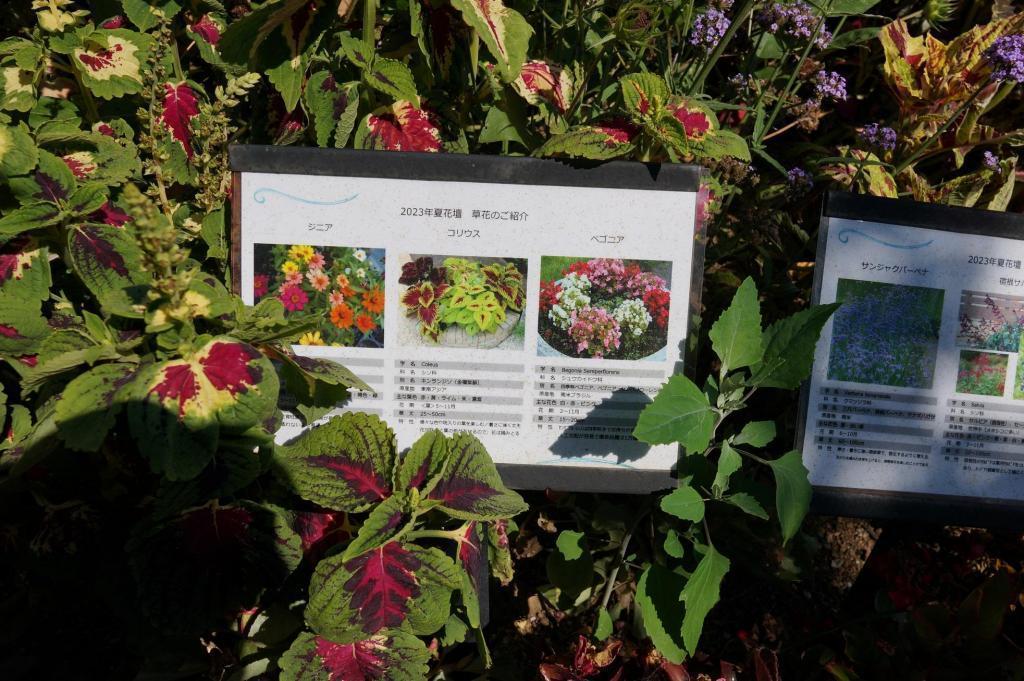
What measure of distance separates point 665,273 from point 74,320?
96 cm

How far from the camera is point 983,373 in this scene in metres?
1.47

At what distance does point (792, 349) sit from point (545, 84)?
2.25 feet

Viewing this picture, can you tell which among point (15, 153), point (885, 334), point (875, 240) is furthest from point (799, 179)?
point (15, 153)

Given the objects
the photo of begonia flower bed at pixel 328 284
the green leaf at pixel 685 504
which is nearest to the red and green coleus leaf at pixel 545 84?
the photo of begonia flower bed at pixel 328 284

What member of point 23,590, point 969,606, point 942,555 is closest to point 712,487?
point 969,606

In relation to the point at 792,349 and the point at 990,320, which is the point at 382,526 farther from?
the point at 990,320

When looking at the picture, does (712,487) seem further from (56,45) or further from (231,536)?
(56,45)

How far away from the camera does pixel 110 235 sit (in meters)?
1.29

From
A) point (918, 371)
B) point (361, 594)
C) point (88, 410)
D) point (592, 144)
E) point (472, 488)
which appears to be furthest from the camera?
point (918, 371)

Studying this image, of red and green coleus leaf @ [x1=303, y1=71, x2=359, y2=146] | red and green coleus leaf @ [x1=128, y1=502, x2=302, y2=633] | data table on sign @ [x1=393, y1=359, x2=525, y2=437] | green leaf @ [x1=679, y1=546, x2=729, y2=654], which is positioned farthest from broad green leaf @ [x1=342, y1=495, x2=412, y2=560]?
red and green coleus leaf @ [x1=303, y1=71, x2=359, y2=146]

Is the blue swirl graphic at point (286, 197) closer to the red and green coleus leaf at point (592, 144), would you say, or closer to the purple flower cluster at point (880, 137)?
the red and green coleus leaf at point (592, 144)

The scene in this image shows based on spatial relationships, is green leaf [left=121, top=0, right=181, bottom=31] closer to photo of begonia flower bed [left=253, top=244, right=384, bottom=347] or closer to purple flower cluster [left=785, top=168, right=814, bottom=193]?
photo of begonia flower bed [left=253, top=244, right=384, bottom=347]

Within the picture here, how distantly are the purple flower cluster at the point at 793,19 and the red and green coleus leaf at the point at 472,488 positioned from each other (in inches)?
44.2

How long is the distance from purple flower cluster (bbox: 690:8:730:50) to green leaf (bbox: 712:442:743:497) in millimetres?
874
